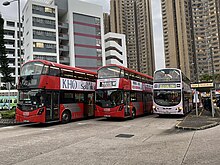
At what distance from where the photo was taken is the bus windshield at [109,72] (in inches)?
660

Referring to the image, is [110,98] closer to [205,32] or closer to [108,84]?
[108,84]

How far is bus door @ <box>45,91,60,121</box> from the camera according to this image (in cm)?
1405

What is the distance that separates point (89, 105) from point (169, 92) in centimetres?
670

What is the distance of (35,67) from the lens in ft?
46.3

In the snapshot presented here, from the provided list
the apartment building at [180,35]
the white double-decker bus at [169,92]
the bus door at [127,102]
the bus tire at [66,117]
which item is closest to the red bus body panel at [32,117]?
the bus tire at [66,117]

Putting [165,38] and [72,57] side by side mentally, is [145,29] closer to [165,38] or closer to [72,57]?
[165,38]

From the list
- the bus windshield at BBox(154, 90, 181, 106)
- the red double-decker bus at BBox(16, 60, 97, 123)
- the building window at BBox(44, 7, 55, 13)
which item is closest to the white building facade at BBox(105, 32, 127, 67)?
the building window at BBox(44, 7, 55, 13)

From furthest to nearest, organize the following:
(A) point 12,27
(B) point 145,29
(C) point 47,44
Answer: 1. (B) point 145,29
2. (A) point 12,27
3. (C) point 47,44

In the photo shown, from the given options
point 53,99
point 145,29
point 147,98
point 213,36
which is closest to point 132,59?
point 145,29

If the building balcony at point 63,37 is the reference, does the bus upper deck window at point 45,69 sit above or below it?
below

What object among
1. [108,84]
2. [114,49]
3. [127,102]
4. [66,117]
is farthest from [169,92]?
[114,49]

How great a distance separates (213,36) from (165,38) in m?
18.8

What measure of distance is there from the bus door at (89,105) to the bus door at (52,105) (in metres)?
3.56

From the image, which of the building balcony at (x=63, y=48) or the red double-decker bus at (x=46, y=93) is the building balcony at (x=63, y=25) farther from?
the red double-decker bus at (x=46, y=93)
